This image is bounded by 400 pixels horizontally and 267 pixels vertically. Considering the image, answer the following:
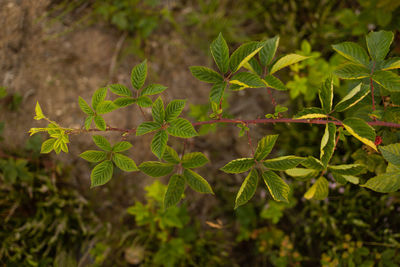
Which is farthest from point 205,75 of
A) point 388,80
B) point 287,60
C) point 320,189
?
point 320,189

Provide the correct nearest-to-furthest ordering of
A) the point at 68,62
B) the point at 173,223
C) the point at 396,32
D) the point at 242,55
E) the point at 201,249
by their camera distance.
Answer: the point at 242,55, the point at 396,32, the point at 173,223, the point at 201,249, the point at 68,62

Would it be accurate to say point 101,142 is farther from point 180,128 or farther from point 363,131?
point 363,131

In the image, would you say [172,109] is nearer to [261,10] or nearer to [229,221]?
[229,221]

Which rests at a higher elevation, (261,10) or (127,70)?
(261,10)

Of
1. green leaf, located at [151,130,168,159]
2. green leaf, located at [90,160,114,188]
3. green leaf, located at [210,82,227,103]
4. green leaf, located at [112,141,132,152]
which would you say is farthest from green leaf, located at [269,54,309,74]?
green leaf, located at [90,160,114,188]

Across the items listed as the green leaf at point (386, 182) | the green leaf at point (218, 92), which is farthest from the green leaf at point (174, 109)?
the green leaf at point (386, 182)

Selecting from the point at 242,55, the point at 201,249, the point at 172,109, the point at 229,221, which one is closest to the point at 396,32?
the point at 242,55

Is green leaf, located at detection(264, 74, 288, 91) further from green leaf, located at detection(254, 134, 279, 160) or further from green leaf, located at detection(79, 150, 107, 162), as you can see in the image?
green leaf, located at detection(79, 150, 107, 162)
